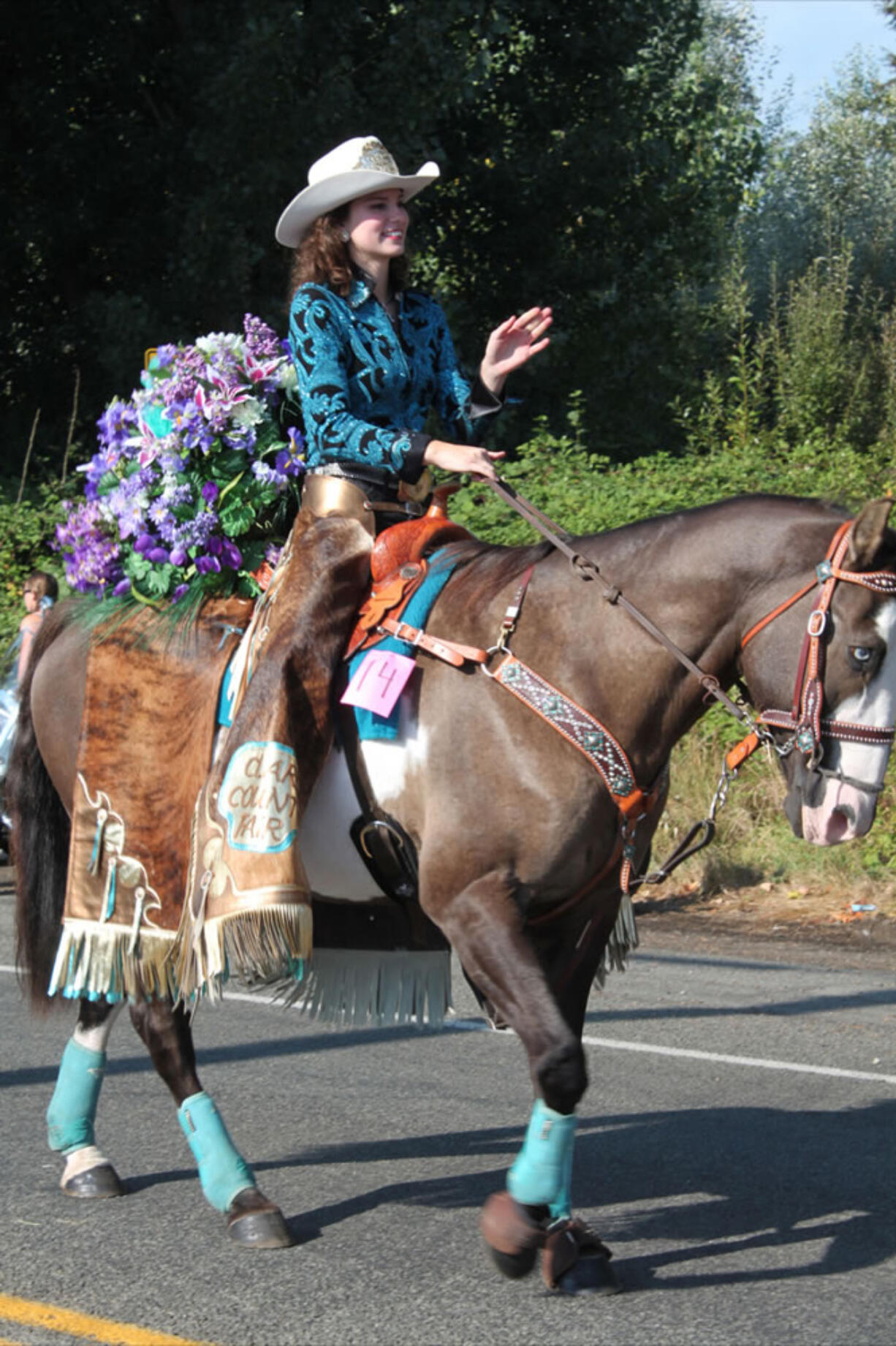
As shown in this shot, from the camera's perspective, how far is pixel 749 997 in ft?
25.3

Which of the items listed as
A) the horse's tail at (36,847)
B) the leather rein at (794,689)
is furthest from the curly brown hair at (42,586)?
the leather rein at (794,689)

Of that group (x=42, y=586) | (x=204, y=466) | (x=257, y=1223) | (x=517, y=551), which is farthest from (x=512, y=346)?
(x=42, y=586)

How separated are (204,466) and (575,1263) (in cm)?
243

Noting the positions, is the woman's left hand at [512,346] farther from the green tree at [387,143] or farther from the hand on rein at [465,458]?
the green tree at [387,143]

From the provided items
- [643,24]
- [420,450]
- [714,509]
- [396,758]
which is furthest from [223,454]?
[643,24]

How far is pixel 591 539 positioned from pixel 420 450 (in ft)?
1.64

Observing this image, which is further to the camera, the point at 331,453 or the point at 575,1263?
the point at 331,453

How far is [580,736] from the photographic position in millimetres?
3949

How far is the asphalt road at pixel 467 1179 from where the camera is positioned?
12.7 feet

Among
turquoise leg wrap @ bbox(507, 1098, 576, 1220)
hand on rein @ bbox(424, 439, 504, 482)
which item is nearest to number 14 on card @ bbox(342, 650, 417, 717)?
hand on rein @ bbox(424, 439, 504, 482)

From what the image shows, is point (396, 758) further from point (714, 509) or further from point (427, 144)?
point (427, 144)

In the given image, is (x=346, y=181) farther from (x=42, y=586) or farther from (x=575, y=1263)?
(x=42, y=586)

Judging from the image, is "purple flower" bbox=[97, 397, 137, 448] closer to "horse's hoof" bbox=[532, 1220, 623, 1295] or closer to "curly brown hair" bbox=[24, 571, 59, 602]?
"horse's hoof" bbox=[532, 1220, 623, 1295]

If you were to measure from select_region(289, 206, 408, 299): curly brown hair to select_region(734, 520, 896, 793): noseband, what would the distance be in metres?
1.62
